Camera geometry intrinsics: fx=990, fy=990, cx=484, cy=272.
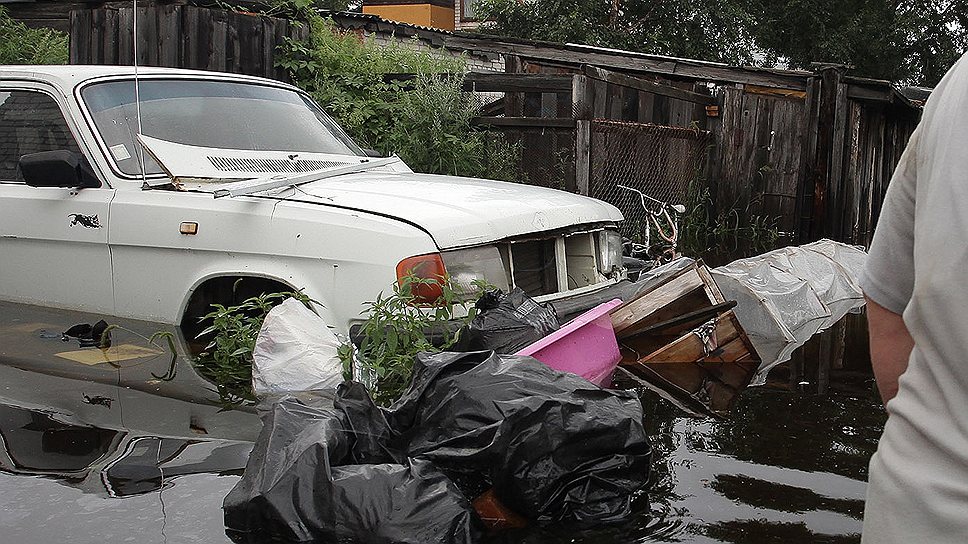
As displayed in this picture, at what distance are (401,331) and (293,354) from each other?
57cm

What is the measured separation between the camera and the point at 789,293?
7.02 metres

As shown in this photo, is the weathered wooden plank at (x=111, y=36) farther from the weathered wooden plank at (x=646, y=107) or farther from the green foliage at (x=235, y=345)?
the green foliage at (x=235, y=345)

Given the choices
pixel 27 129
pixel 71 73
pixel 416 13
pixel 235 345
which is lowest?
pixel 235 345

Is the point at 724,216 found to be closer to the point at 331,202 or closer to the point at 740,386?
the point at 740,386

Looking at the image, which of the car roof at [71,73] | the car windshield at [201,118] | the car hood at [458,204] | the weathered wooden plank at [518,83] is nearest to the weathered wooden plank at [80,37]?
the weathered wooden plank at [518,83]

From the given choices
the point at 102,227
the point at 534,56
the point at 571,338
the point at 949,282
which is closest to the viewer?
the point at 949,282

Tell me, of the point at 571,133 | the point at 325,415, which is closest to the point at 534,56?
the point at 571,133

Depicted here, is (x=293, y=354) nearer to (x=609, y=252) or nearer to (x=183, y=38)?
(x=609, y=252)

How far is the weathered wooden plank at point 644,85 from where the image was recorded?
391 inches

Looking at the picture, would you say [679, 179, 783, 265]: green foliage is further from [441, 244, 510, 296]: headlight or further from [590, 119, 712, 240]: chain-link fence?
[441, 244, 510, 296]: headlight

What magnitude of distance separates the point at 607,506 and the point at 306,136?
3.49m

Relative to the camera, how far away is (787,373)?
5828mm

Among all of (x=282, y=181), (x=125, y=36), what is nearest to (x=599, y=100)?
(x=125, y=36)

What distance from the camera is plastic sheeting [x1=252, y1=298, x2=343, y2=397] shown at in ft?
15.1
